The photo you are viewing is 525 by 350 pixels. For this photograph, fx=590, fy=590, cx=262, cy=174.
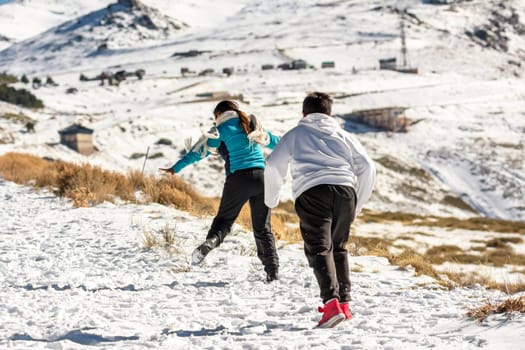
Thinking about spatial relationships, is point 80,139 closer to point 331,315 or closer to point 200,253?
point 200,253

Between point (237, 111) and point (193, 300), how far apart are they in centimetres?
210

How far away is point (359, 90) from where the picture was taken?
4006 inches

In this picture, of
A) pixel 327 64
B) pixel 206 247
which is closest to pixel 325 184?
pixel 206 247

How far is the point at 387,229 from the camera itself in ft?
78.7

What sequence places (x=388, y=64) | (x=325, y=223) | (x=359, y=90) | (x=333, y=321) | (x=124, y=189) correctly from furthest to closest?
(x=388, y=64) → (x=359, y=90) → (x=124, y=189) → (x=325, y=223) → (x=333, y=321)

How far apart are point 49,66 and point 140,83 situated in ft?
262

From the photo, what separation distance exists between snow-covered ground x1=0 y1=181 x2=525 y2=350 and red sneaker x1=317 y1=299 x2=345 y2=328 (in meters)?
0.07

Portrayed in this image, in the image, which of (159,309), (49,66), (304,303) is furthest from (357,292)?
(49,66)

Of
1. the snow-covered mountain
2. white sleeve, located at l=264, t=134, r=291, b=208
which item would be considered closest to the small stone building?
the snow-covered mountain

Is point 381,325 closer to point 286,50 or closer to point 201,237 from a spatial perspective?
point 201,237

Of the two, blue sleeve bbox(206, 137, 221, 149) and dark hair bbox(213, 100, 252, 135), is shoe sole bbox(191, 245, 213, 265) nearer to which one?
blue sleeve bbox(206, 137, 221, 149)

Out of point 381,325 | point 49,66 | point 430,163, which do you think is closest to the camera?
point 381,325

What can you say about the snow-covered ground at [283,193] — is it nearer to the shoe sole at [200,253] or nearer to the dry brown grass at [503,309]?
the dry brown grass at [503,309]

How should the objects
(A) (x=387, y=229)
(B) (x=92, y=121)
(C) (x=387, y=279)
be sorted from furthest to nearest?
1. (B) (x=92, y=121)
2. (A) (x=387, y=229)
3. (C) (x=387, y=279)
